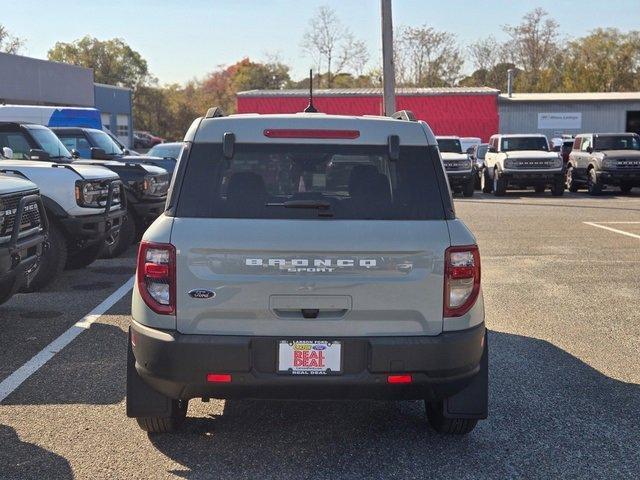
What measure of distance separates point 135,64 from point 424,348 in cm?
8716

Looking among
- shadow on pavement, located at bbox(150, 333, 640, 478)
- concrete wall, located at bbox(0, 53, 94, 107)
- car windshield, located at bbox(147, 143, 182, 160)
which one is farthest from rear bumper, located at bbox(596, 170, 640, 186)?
concrete wall, located at bbox(0, 53, 94, 107)

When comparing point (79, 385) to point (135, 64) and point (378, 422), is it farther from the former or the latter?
point (135, 64)

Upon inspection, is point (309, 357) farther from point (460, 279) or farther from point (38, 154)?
point (38, 154)

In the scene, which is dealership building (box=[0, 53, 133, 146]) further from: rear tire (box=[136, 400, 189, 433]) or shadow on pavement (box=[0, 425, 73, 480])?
rear tire (box=[136, 400, 189, 433])

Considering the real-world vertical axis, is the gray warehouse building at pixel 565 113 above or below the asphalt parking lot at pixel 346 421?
above

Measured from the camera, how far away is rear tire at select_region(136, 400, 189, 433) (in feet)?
14.6

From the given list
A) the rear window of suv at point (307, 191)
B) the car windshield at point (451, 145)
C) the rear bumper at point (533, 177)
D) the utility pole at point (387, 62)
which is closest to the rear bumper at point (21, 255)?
the rear window of suv at point (307, 191)

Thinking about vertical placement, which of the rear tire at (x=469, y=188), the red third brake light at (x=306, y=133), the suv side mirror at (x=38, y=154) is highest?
the red third brake light at (x=306, y=133)

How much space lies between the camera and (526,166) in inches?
973

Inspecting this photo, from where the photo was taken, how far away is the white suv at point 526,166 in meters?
24.6

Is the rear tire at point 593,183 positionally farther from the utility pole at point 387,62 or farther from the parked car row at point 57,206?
the parked car row at point 57,206

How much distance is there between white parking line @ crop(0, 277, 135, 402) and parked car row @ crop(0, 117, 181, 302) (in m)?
0.54

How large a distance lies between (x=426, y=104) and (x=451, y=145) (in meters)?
19.9

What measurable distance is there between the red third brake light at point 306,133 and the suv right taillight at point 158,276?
806 mm
